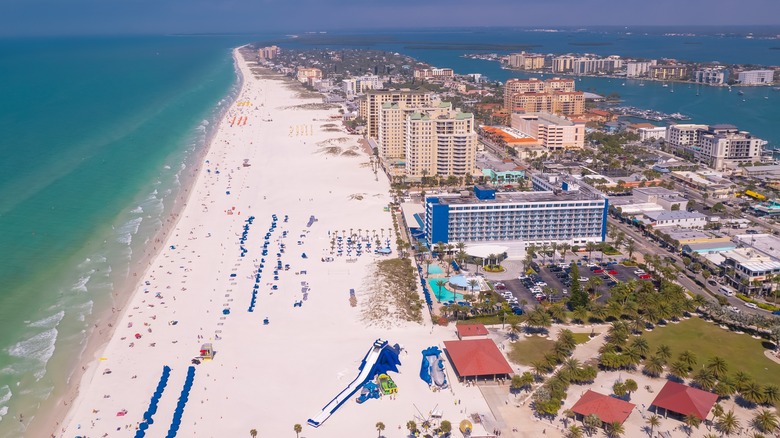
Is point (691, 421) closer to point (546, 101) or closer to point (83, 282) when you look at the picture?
point (83, 282)

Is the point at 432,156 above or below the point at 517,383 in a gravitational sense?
above

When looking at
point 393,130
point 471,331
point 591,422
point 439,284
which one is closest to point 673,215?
point 439,284

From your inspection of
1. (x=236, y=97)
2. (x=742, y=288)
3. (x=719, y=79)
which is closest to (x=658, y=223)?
(x=742, y=288)

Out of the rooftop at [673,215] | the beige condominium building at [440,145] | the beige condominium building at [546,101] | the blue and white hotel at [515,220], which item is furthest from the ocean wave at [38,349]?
the beige condominium building at [546,101]

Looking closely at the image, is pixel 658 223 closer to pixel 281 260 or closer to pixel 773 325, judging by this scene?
pixel 773 325

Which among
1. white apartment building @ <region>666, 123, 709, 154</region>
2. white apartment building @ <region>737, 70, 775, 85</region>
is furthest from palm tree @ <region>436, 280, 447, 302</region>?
white apartment building @ <region>737, 70, 775, 85</region>

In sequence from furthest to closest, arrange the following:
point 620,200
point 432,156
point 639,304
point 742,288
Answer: point 432,156
point 620,200
point 742,288
point 639,304

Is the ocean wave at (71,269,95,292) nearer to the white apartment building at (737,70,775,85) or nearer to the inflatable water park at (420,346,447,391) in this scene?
the inflatable water park at (420,346,447,391)
